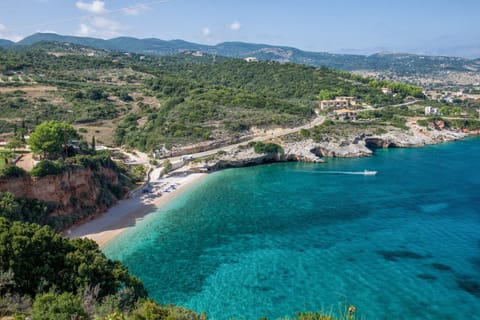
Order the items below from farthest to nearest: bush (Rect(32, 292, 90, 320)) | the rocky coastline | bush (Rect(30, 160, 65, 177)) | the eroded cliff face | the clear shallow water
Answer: the rocky coastline < bush (Rect(30, 160, 65, 177)) < the eroded cliff face < the clear shallow water < bush (Rect(32, 292, 90, 320))

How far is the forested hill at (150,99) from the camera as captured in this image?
1988 inches

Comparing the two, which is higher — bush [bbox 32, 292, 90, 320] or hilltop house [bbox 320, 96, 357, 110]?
hilltop house [bbox 320, 96, 357, 110]

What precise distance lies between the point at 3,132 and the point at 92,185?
22291mm

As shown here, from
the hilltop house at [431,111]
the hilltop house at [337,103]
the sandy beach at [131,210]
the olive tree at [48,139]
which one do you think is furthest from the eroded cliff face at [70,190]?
the hilltop house at [431,111]

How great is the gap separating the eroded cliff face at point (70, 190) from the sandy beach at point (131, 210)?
1.13m

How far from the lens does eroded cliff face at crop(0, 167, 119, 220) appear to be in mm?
23967

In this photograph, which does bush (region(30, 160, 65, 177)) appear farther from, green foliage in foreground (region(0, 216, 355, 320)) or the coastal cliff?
green foliage in foreground (region(0, 216, 355, 320))

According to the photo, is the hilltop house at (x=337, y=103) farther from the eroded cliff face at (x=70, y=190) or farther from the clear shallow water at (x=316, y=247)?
the eroded cliff face at (x=70, y=190)

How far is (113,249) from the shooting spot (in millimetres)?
23328

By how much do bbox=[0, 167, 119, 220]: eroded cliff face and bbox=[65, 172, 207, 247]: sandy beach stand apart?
1.13 meters

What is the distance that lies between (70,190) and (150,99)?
4257 cm

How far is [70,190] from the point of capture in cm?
2700

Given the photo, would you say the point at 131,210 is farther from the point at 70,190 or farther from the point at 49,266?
the point at 49,266

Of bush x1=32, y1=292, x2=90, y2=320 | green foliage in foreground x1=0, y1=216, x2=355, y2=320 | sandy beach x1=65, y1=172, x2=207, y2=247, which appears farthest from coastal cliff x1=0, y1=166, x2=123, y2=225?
bush x1=32, y1=292, x2=90, y2=320
